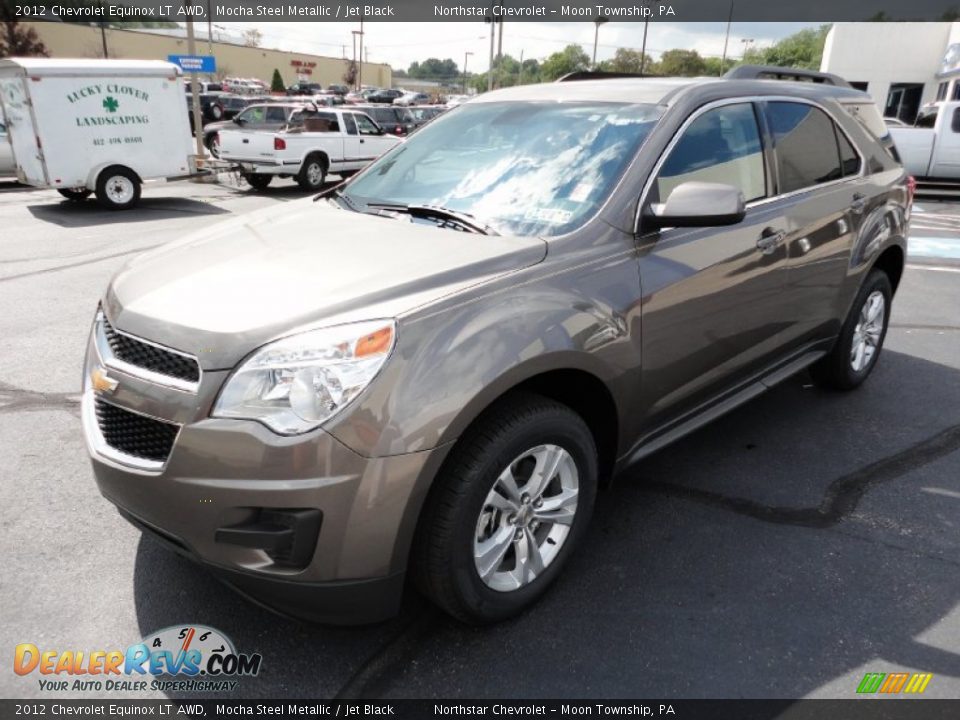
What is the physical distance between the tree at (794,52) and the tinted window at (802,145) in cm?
7374

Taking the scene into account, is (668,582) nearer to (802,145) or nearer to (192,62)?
(802,145)

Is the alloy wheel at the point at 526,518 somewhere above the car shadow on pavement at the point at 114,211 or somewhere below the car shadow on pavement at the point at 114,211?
above

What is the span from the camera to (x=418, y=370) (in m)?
2.09

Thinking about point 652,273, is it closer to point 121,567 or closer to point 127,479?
point 127,479

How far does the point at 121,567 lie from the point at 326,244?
150 cm

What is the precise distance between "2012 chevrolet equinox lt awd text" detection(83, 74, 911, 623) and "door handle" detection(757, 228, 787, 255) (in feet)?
0.05

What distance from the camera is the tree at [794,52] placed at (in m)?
74.1

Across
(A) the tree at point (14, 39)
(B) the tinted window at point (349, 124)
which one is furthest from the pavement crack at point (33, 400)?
(A) the tree at point (14, 39)

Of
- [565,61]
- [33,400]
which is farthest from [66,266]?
[565,61]

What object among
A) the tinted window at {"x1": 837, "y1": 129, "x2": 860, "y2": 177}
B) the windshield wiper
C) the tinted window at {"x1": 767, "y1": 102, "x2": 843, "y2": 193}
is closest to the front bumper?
the windshield wiper

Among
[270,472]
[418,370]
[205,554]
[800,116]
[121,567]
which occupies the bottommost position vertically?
[121,567]

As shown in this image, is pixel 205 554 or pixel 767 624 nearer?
pixel 205 554

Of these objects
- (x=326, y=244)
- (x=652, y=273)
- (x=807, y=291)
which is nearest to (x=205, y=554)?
(x=326, y=244)

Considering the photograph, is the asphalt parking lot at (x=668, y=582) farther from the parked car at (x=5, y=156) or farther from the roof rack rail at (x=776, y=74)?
the parked car at (x=5, y=156)
